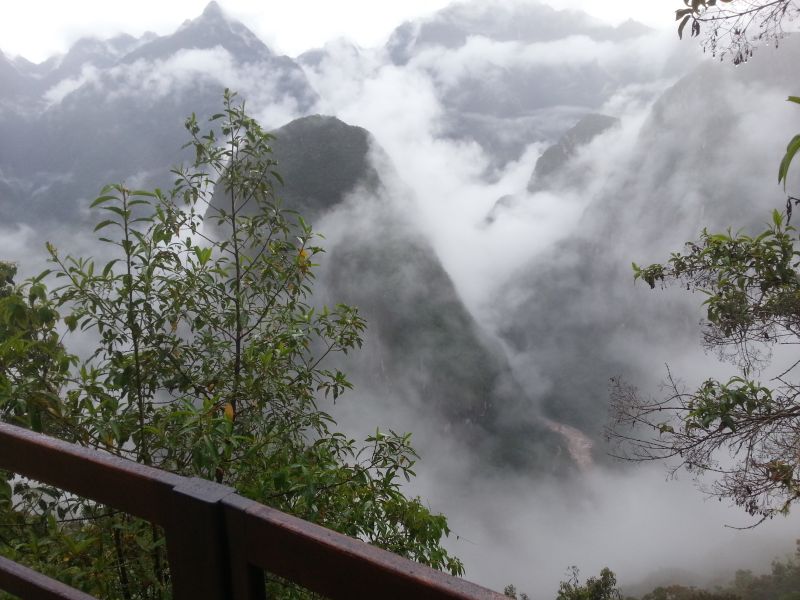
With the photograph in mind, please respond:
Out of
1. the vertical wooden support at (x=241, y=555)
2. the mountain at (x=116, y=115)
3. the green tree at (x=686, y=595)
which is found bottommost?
the vertical wooden support at (x=241, y=555)

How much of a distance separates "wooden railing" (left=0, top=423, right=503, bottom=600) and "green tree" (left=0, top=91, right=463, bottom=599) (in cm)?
92

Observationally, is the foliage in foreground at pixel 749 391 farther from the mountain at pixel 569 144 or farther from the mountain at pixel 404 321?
the mountain at pixel 569 144

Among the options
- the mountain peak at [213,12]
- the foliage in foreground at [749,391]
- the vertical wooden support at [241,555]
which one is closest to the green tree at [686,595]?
the foliage in foreground at [749,391]

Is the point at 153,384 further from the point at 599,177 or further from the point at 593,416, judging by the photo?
the point at 599,177

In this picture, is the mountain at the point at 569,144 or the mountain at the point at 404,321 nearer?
the mountain at the point at 404,321

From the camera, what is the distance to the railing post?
90 cm

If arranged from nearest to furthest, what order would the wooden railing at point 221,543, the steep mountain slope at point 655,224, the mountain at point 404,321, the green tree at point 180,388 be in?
the wooden railing at point 221,543, the green tree at point 180,388, the mountain at point 404,321, the steep mountain slope at point 655,224

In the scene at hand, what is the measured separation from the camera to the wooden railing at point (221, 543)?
77 cm

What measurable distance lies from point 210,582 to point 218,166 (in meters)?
2.82

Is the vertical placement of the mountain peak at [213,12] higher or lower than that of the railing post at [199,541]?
higher

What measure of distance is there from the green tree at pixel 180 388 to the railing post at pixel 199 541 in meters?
1.06

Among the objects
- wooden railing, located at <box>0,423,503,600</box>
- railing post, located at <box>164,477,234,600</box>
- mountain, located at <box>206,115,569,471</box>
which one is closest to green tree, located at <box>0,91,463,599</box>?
wooden railing, located at <box>0,423,503,600</box>

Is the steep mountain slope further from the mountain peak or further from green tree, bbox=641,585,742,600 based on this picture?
the mountain peak

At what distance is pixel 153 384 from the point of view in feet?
9.25
